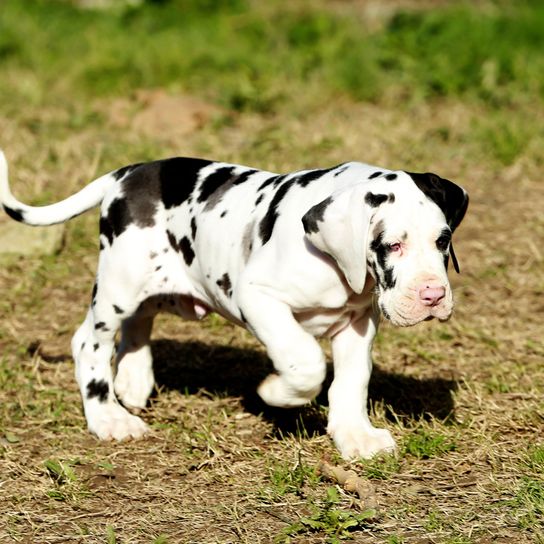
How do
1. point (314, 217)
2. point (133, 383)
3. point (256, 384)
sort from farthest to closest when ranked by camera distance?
1. point (256, 384)
2. point (133, 383)
3. point (314, 217)

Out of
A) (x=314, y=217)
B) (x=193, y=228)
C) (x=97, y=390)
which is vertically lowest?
(x=97, y=390)

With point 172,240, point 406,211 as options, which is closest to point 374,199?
point 406,211

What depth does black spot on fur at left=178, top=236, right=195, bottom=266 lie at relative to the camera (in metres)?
5.79

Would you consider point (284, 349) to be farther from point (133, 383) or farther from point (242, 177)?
point (133, 383)

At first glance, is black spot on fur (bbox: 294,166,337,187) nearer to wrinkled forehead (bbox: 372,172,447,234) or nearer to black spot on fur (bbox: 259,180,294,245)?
black spot on fur (bbox: 259,180,294,245)

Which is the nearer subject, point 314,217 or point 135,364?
point 314,217

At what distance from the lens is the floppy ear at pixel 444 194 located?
5.04 meters

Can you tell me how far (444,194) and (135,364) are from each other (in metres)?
2.11

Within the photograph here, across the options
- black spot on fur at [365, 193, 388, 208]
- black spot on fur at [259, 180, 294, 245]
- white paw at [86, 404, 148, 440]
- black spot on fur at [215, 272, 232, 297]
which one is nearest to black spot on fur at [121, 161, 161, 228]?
black spot on fur at [215, 272, 232, 297]

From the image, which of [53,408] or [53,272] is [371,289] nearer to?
[53,408]

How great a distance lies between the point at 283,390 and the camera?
5184 mm

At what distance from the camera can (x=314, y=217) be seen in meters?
4.96

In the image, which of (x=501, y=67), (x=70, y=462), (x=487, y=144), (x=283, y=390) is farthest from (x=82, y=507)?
(x=501, y=67)

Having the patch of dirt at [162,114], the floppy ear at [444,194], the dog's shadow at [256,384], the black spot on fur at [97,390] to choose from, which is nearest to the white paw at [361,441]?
the dog's shadow at [256,384]
